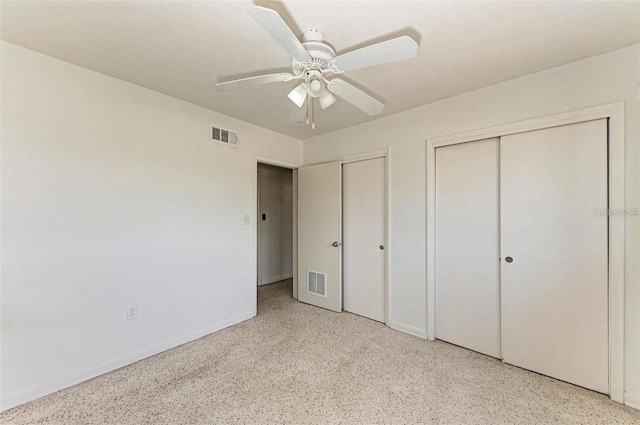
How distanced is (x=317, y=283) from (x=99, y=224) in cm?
245

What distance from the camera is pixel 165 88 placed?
2344 mm

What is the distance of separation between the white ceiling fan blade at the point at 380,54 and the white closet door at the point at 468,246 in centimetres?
147

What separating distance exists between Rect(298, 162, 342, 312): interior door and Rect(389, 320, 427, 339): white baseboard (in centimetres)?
73

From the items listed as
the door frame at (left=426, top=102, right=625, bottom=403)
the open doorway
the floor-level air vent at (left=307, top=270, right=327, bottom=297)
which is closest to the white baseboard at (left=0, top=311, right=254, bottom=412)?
the floor-level air vent at (left=307, top=270, right=327, bottom=297)

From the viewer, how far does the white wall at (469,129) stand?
1.73m

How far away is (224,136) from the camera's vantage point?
2.93 meters

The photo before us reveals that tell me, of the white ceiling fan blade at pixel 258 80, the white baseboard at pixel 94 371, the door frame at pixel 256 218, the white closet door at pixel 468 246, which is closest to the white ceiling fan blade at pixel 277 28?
the white ceiling fan blade at pixel 258 80

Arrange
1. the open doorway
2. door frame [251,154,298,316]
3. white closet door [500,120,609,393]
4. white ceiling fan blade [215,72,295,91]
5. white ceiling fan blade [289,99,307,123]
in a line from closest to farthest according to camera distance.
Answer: white ceiling fan blade [215,72,295,91] → white closet door [500,120,609,393] → white ceiling fan blade [289,99,307,123] → door frame [251,154,298,316] → the open doorway

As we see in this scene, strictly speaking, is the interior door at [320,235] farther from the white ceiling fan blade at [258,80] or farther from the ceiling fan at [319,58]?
the white ceiling fan blade at [258,80]

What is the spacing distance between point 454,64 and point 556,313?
2.05 meters

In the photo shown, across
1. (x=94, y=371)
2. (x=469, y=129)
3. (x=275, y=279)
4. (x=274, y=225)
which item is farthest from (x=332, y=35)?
(x=275, y=279)

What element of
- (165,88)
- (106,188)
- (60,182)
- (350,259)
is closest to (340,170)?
(350,259)

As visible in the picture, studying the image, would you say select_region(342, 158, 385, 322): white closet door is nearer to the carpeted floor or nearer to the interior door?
the interior door

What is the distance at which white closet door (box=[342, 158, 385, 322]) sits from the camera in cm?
309
